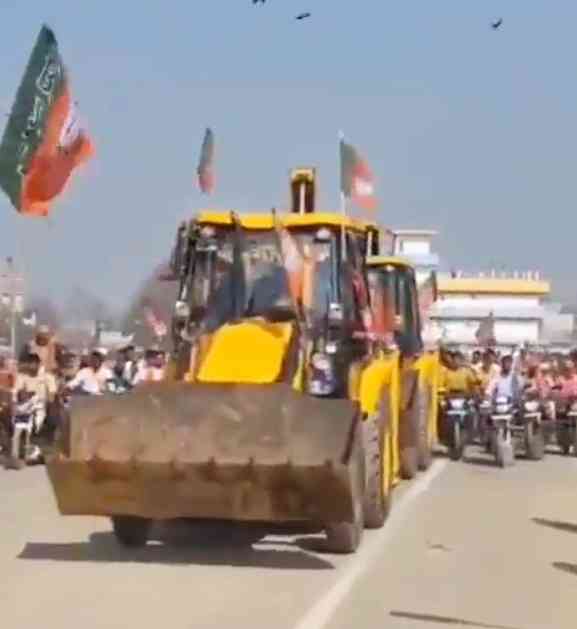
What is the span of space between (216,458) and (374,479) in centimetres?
253

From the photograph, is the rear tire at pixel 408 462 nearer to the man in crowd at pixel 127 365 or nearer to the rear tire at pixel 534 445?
the rear tire at pixel 534 445

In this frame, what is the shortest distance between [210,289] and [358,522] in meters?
3.12

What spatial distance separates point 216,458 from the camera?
13492mm

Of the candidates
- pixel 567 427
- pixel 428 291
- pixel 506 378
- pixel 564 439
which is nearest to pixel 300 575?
pixel 506 378

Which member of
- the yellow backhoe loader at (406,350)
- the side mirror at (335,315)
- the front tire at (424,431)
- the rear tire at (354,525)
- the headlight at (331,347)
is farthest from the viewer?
the front tire at (424,431)

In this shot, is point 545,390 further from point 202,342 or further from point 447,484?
point 202,342

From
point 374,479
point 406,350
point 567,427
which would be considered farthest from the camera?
point 567,427

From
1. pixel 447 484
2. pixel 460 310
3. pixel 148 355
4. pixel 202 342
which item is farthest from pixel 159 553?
pixel 460 310

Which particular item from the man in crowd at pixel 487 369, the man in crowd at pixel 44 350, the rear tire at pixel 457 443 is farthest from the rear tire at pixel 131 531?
the man in crowd at pixel 487 369

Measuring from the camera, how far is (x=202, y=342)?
15.7 m

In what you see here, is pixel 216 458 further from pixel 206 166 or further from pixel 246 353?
pixel 206 166

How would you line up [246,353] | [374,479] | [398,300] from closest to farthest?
[246,353] → [374,479] → [398,300]

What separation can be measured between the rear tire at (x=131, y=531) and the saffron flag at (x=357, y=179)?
11740mm

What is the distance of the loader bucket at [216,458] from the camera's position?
13359mm
